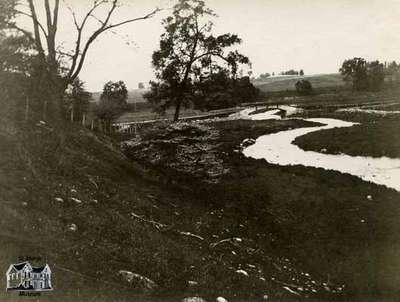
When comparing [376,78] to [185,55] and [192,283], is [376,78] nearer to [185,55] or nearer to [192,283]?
[185,55]

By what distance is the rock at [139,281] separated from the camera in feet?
29.5

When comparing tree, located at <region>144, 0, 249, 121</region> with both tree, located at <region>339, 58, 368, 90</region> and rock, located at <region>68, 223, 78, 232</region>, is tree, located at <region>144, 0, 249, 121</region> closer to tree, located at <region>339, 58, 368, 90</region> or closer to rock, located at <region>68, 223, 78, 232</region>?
rock, located at <region>68, 223, 78, 232</region>

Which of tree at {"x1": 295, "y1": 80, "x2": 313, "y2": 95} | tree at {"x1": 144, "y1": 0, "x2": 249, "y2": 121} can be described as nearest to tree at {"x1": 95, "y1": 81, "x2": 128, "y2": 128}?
tree at {"x1": 144, "y1": 0, "x2": 249, "y2": 121}

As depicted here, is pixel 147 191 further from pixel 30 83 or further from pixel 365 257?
pixel 30 83

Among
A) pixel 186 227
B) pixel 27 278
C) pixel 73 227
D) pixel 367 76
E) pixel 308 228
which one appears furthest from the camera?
pixel 367 76

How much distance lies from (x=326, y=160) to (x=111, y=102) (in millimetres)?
43868

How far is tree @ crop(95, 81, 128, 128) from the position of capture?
53.3m

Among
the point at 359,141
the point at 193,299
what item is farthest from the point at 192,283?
the point at 359,141

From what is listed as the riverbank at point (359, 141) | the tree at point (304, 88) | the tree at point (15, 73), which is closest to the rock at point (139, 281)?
the tree at point (15, 73)

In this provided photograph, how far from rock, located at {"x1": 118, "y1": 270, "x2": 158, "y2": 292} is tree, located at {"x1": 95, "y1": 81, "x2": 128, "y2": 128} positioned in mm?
32726

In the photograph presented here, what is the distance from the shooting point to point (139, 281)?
9.11 metres

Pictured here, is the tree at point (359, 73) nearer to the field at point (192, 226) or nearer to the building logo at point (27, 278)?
the field at point (192, 226)

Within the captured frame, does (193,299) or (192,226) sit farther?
(192,226)

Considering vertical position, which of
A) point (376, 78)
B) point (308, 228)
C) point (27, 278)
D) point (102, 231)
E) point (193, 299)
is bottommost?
point (308, 228)
